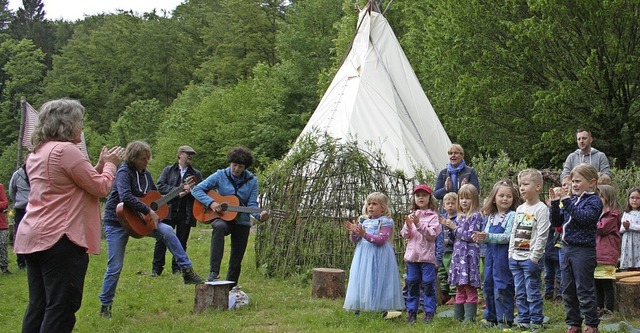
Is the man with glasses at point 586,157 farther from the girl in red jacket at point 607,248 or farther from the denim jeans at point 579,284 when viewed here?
the denim jeans at point 579,284

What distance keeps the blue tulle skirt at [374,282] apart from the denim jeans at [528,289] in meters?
1.13

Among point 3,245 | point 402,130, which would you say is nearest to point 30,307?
point 3,245

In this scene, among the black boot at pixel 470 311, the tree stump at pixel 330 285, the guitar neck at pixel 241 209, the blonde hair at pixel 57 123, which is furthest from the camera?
the tree stump at pixel 330 285

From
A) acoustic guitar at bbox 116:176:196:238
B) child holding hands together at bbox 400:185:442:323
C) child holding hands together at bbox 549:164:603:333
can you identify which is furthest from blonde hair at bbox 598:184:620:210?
acoustic guitar at bbox 116:176:196:238

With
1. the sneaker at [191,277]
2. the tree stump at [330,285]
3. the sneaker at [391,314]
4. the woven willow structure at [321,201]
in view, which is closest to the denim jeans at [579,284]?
the sneaker at [391,314]

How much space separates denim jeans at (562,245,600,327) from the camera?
18.2 feet

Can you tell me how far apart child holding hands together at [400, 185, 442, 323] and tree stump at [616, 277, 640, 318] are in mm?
1721

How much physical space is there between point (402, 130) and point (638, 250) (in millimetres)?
6466

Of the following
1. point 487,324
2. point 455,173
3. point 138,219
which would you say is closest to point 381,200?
point 487,324

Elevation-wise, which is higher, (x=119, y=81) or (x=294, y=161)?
(x=119, y=81)

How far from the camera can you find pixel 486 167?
34.3ft

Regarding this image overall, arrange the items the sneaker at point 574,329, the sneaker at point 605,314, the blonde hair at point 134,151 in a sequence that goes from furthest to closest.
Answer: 1. the blonde hair at point 134,151
2. the sneaker at point 605,314
3. the sneaker at point 574,329

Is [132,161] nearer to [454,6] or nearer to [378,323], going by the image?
[378,323]

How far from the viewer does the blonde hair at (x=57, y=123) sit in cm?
447
